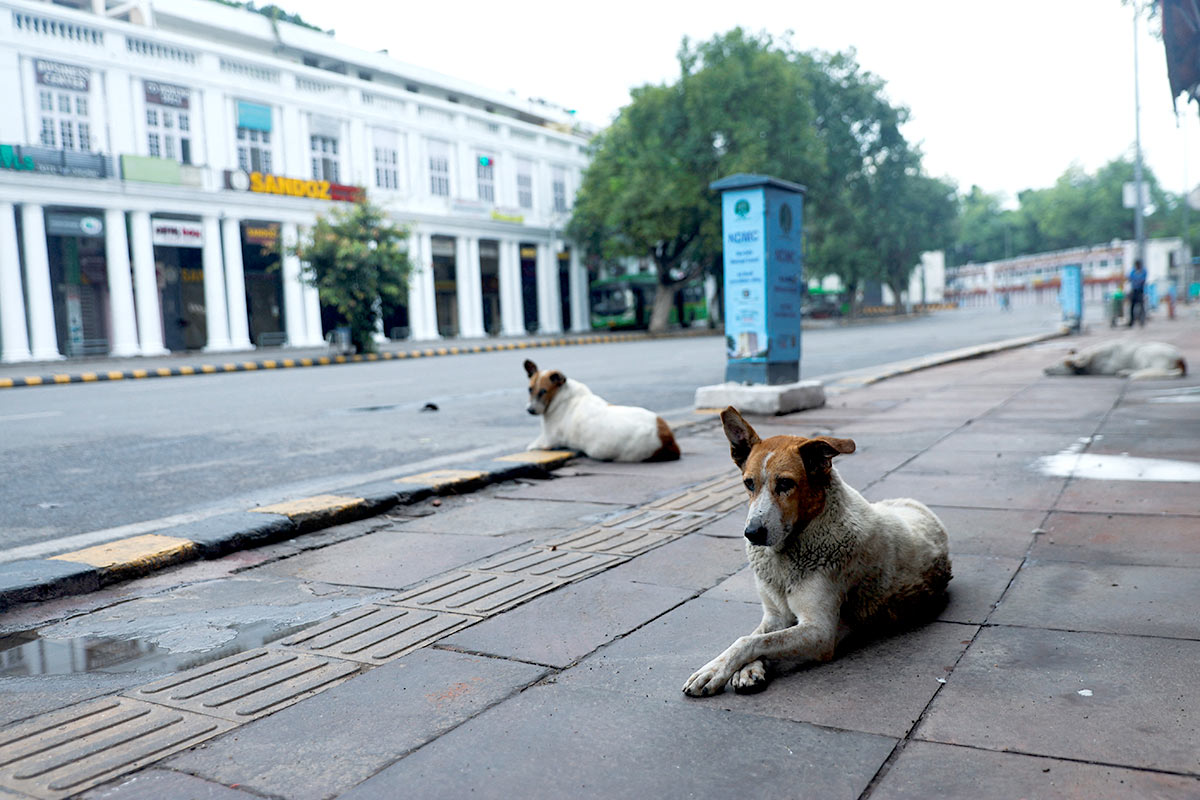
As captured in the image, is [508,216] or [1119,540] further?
[508,216]

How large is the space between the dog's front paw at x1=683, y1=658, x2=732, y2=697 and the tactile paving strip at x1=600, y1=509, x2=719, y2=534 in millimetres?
2040

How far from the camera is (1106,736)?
7.75ft

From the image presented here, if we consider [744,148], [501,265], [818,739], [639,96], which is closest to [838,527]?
[818,739]

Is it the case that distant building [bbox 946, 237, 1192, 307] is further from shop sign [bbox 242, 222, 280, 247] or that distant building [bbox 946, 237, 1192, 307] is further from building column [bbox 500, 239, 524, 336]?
shop sign [bbox 242, 222, 280, 247]

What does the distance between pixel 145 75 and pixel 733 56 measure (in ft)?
73.7

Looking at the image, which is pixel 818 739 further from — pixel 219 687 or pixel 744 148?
pixel 744 148

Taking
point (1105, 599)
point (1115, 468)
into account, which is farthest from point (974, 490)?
point (1105, 599)

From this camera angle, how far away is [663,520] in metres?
5.11

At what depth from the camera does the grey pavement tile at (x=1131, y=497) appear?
4.82 m

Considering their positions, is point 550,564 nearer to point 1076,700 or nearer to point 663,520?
point 663,520

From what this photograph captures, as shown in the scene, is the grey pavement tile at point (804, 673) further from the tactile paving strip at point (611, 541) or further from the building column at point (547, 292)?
the building column at point (547, 292)

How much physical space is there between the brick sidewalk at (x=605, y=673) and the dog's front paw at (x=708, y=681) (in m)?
0.03

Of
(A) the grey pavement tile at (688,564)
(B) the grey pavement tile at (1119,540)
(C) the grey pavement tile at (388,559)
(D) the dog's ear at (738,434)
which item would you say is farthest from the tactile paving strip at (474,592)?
(B) the grey pavement tile at (1119,540)

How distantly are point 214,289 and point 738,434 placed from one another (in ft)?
102
